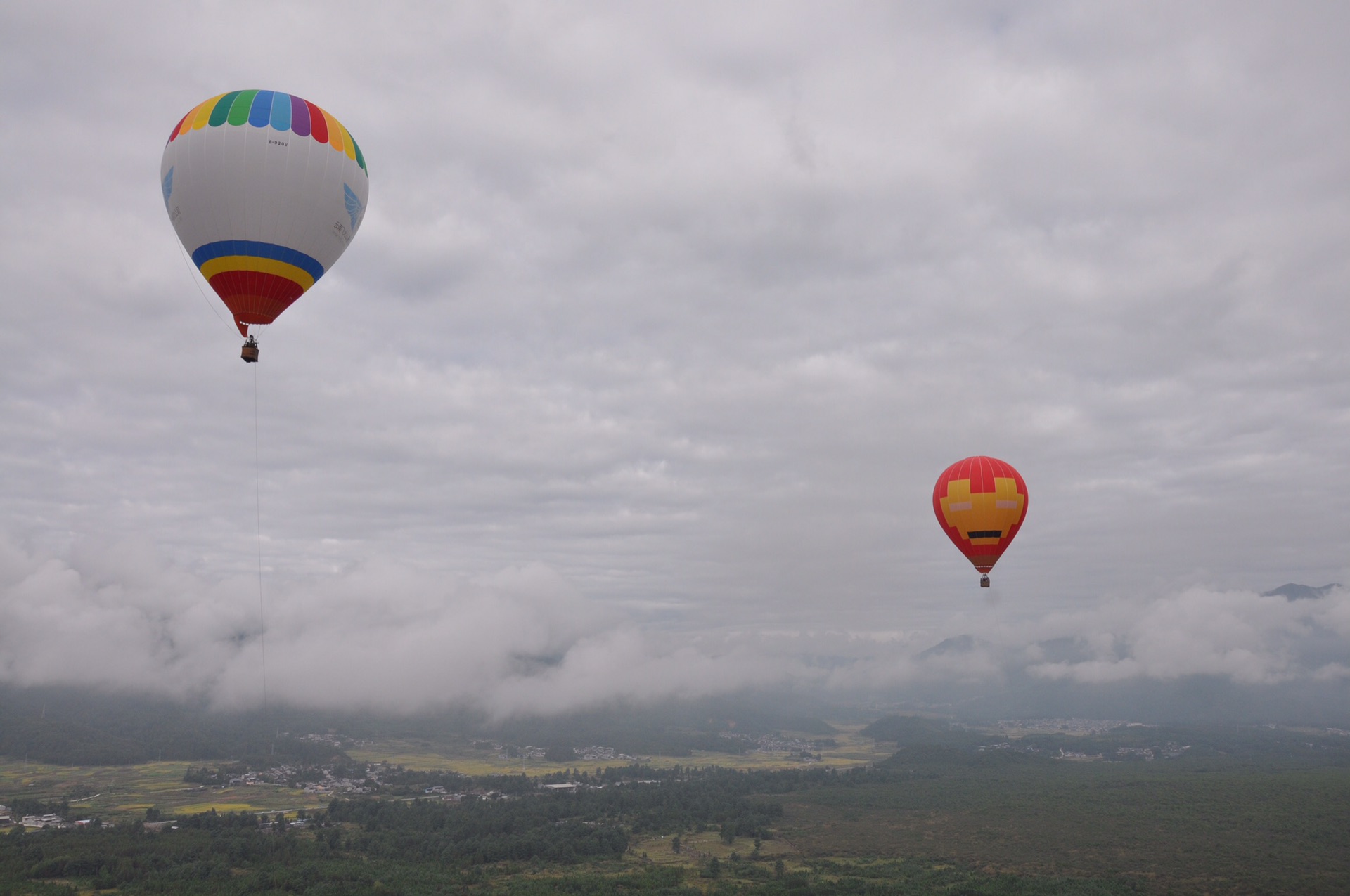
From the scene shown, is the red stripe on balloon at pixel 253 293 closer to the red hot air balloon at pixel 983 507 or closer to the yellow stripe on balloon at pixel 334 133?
the yellow stripe on balloon at pixel 334 133

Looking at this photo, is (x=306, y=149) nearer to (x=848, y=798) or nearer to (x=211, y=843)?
(x=211, y=843)

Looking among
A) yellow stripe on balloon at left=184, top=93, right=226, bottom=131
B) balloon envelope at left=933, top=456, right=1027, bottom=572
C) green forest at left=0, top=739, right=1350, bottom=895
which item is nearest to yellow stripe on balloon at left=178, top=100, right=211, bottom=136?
yellow stripe on balloon at left=184, top=93, right=226, bottom=131

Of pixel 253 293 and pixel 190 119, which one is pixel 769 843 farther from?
pixel 190 119

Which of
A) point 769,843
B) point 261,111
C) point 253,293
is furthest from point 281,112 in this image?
point 769,843

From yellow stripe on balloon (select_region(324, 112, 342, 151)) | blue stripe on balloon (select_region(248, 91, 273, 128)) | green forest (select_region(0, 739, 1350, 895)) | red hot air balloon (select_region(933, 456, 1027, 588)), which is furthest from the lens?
green forest (select_region(0, 739, 1350, 895))

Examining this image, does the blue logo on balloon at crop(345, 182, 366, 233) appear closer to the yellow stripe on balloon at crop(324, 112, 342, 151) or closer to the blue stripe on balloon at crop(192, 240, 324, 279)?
the yellow stripe on balloon at crop(324, 112, 342, 151)

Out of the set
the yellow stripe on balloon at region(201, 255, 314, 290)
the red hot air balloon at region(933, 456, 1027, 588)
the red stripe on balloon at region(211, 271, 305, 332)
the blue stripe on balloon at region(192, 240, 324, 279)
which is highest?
the blue stripe on balloon at region(192, 240, 324, 279)
